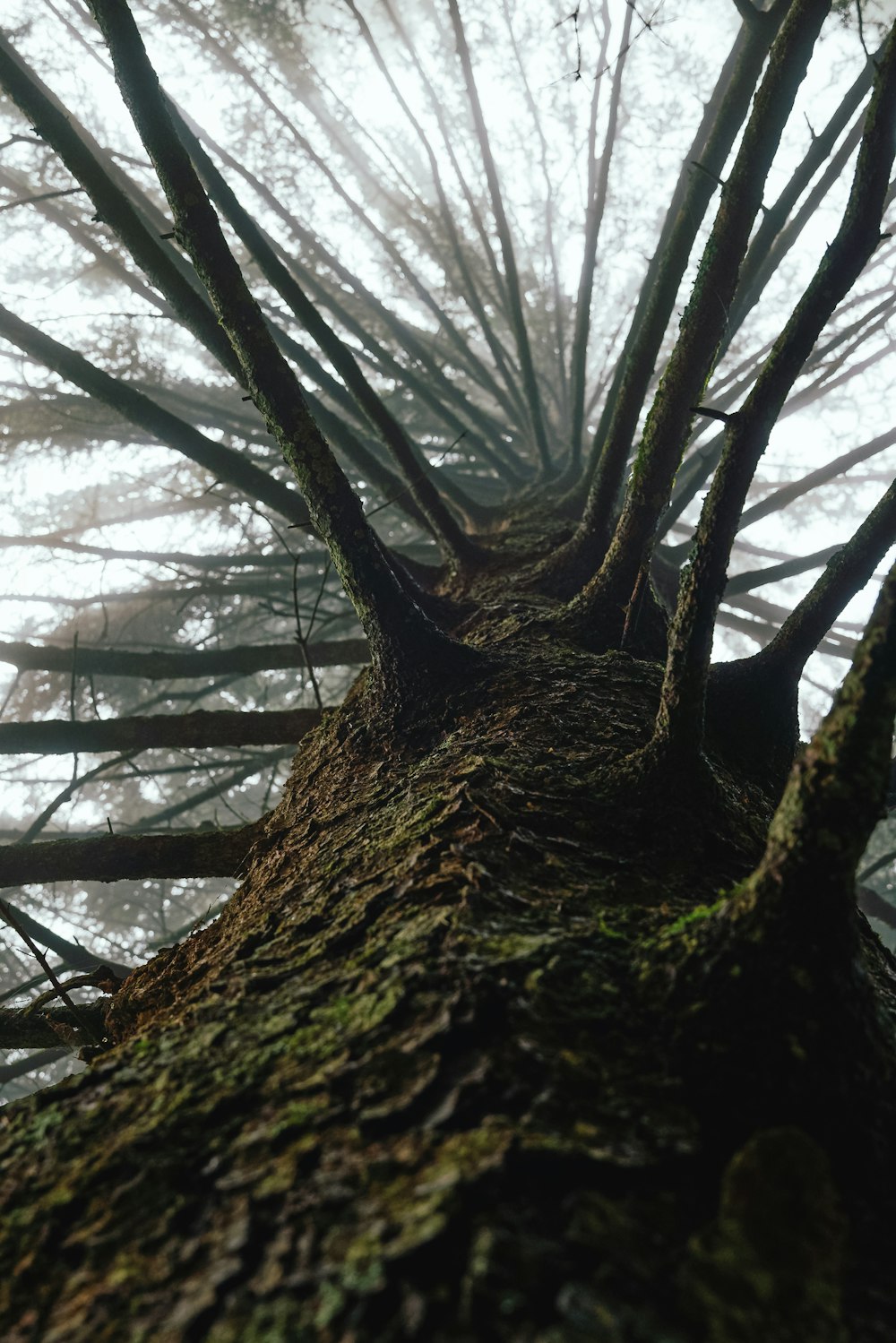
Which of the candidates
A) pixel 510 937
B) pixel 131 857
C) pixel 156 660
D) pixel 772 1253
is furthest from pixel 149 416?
pixel 772 1253

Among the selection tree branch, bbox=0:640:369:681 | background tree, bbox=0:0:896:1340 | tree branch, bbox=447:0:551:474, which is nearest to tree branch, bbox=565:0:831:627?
background tree, bbox=0:0:896:1340

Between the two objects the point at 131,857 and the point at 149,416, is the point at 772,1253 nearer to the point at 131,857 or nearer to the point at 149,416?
the point at 131,857

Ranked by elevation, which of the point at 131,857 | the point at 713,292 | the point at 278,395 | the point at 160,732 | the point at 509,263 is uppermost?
the point at 509,263

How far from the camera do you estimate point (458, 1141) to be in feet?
1.81

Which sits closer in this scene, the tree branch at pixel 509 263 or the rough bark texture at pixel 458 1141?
the rough bark texture at pixel 458 1141

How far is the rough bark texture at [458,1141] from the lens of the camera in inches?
17.5

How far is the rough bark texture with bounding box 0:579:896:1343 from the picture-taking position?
0.44 metres

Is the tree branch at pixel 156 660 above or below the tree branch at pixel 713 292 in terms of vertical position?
below

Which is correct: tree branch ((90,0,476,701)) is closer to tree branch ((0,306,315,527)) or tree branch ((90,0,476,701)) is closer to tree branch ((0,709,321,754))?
tree branch ((0,306,315,527))

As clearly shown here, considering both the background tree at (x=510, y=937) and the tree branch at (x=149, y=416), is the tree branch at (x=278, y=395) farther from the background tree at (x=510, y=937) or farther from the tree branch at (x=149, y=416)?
the tree branch at (x=149, y=416)

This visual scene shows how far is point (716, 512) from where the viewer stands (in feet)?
3.77

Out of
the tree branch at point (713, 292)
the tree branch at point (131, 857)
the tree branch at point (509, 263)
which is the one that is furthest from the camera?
the tree branch at point (509, 263)

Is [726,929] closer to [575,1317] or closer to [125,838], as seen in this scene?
[575,1317]

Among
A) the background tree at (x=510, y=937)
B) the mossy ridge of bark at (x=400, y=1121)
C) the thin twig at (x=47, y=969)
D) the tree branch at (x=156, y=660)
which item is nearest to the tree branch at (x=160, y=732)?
the background tree at (x=510, y=937)
